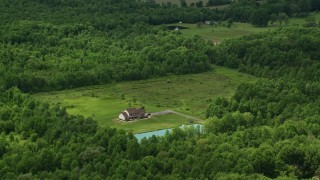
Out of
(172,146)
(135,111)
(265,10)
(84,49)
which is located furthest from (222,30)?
(172,146)

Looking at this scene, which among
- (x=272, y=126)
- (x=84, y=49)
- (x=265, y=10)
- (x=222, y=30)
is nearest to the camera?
(x=272, y=126)

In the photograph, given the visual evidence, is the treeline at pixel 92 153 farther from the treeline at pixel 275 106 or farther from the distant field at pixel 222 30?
the distant field at pixel 222 30

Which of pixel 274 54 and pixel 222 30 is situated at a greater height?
pixel 274 54

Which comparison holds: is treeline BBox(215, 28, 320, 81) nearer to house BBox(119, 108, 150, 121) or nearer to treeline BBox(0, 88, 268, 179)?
house BBox(119, 108, 150, 121)

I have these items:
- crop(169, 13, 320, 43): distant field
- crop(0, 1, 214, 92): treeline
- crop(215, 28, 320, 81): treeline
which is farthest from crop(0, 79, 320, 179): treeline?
crop(169, 13, 320, 43): distant field

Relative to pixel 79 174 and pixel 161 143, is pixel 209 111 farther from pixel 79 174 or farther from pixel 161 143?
pixel 79 174

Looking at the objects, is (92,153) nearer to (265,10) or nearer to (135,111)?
(135,111)
